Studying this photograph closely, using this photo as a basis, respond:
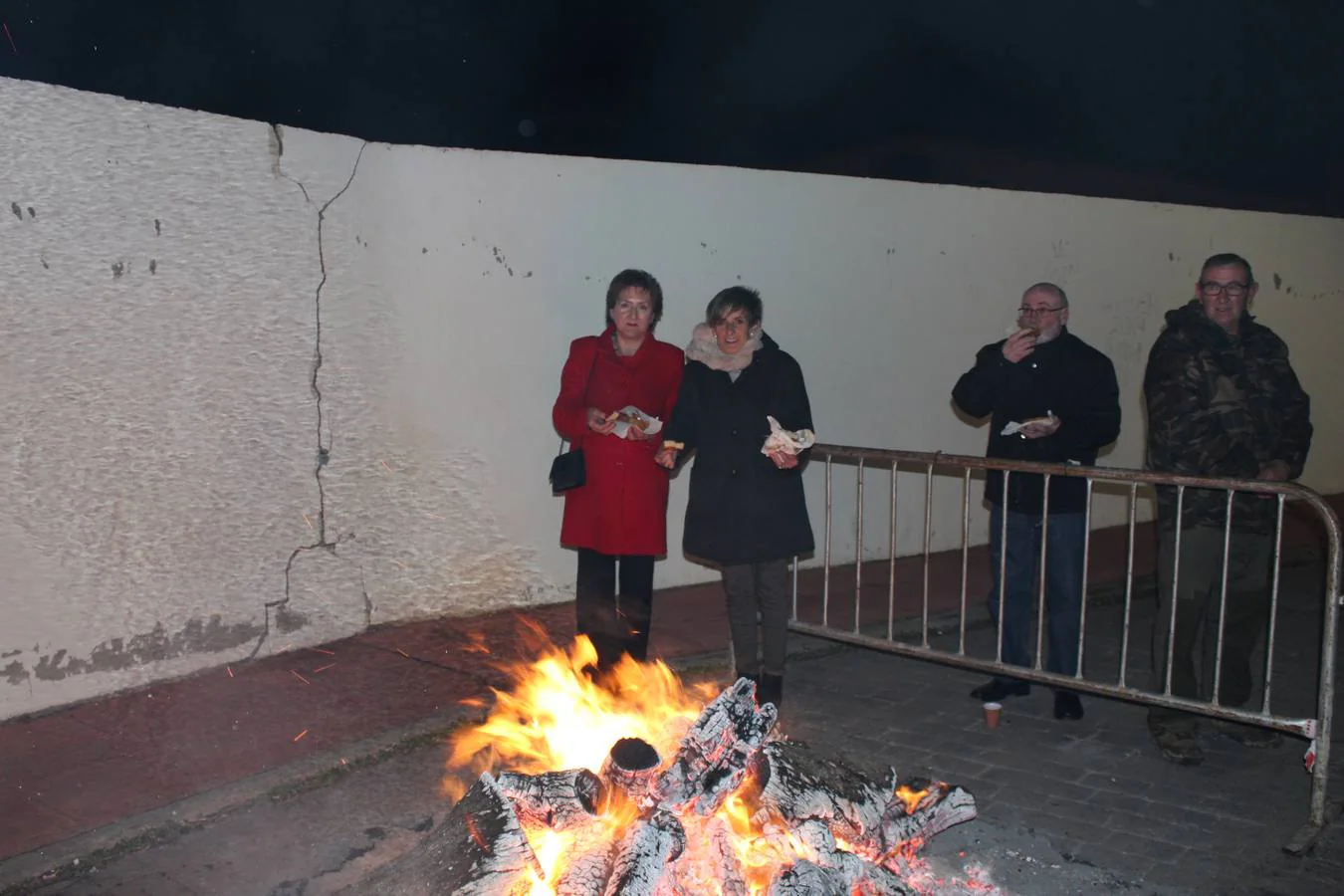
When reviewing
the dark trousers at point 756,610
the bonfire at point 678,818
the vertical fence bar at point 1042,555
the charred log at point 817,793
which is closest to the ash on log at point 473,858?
the bonfire at point 678,818

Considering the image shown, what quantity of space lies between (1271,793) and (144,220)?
5.77m

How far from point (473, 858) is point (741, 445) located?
254 centimetres

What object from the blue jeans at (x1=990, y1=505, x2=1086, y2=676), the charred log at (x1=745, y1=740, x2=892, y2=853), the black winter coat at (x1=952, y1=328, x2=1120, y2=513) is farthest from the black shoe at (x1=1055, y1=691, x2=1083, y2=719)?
the charred log at (x1=745, y1=740, x2=892, y2=853)

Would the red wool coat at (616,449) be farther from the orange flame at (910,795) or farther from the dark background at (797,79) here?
the dark background at (797,79)

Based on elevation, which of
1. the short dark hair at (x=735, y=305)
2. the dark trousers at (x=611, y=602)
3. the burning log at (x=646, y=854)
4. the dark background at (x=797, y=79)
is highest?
A: the dark background at (x=797, y=79)

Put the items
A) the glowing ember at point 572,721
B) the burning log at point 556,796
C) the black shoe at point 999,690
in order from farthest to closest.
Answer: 1. the black shoe at point 999,690
2. the glowing ember at point 572,721
3. the burning log at point 556,796

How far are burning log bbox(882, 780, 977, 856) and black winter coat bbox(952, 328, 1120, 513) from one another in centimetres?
181

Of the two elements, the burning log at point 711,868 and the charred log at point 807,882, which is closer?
the charred log at point 807,882

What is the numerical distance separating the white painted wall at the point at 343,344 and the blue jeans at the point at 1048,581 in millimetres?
2834

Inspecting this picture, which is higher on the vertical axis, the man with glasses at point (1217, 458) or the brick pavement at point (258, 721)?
the man with glasses at point (1217, 458)

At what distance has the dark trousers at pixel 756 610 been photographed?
5746mm

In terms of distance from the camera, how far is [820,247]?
344 inches

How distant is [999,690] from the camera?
5852 millimetres

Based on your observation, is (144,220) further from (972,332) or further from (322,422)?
(972,332)
